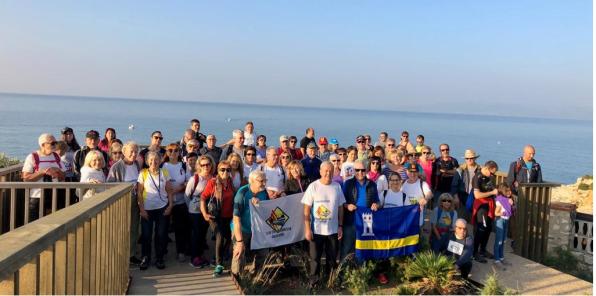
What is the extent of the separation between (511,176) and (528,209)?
0.78m

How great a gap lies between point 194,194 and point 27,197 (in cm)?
226

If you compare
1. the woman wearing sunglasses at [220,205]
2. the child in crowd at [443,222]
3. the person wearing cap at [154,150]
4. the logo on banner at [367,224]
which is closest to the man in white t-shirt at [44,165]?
the person wearing cap at [154,150]

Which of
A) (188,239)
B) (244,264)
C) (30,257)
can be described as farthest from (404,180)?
(30,257)

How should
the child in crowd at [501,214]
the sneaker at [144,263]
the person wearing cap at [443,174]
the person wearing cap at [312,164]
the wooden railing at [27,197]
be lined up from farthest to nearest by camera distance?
the person wearing cap at [443,174] → the person wearing cap at [312,164] → the child in crowd at [501,214] → the sneaker at [144,263] → the wooden railing at [27,197]

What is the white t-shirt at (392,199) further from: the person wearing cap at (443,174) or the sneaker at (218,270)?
the sneaker at (218,270)

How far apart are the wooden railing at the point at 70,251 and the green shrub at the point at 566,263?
30.9 ft

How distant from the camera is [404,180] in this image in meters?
8.34

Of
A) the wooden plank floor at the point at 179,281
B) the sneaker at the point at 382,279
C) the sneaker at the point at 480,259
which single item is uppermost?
the wooden plank floor at the point at 179,281

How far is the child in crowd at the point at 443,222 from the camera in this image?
7.91 metres

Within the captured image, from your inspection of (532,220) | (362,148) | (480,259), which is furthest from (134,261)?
(532,220)

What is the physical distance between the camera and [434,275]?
703cm

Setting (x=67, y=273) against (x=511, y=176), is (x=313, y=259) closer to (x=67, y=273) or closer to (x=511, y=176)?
(x=67, y=273)

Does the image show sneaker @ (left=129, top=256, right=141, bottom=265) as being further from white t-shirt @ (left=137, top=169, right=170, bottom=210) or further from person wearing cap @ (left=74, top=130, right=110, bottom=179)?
person wearing cap @ (left=74, top=130, right=110, bottom=179)

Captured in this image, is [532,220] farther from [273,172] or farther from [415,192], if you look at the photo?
[273,172]
